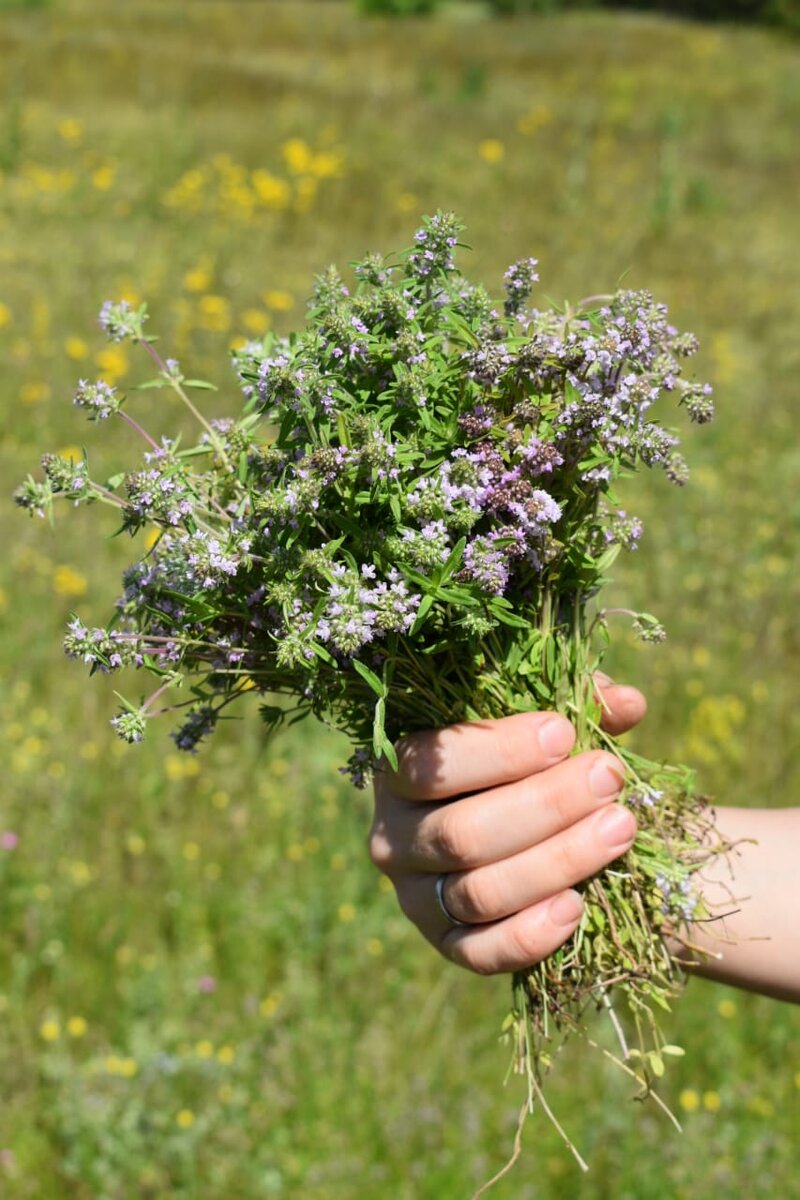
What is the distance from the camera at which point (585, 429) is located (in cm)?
139

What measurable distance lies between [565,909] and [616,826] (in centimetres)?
15

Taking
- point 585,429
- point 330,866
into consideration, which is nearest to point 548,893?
point 585,429

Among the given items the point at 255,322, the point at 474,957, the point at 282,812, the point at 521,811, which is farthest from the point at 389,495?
the point at 255,322

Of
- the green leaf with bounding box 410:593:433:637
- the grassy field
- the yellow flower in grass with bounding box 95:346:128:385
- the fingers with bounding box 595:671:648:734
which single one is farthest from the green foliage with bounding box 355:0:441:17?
the green leaf with bounding box 410:593:433:637

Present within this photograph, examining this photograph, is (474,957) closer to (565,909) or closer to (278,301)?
(565,909)

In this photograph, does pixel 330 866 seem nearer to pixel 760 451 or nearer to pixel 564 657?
pixel 564 657

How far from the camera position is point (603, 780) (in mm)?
1639

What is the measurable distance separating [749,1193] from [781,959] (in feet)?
A: 3.81

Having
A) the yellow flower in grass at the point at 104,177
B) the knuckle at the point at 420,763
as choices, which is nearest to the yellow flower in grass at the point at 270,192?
the yellow flower in grass at the point at 104,177

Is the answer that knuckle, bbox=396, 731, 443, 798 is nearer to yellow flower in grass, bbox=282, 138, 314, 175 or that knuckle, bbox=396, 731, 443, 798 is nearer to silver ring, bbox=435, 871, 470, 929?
silver ring, bbox=435, 871, 470, 929

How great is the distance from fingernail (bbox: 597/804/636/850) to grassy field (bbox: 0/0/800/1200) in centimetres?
83

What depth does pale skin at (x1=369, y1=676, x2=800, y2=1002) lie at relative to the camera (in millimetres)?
1617

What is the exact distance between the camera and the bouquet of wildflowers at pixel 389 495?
131 centimetres

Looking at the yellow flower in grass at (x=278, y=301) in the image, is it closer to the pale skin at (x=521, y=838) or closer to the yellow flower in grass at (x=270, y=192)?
the yellow flower in grass at (x=270, y=192)
